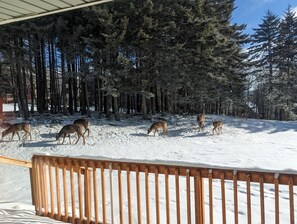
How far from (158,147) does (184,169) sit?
31.4 ft

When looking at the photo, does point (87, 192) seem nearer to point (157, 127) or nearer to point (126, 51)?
Answer: point (157, 127)

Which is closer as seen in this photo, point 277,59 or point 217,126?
point 217,126

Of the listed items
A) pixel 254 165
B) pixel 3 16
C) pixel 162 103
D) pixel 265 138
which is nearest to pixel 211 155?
pixel 254 165

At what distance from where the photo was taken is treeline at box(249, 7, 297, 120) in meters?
30.9

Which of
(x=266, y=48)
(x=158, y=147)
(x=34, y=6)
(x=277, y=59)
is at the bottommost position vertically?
(x=158, y=147)

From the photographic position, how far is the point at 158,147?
→ 13.0 metres

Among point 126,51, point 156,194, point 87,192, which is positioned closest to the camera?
point 156,194

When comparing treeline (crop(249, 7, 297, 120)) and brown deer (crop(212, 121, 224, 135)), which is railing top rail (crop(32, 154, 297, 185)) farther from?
treeline (crop(249, 7, 297, 120))

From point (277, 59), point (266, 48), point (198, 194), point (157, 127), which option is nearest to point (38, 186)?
point (198, 194)

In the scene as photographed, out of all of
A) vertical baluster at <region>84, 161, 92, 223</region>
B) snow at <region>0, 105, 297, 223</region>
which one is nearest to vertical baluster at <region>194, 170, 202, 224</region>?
snow at <region>0, 105, 297, 223</region>

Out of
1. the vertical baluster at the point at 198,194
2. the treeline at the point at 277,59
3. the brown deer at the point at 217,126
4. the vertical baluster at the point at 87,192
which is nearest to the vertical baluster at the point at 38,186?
the vertical baluster at the point at 87,192

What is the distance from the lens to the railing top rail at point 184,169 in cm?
299

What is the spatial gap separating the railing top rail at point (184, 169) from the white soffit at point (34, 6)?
6.60 ft

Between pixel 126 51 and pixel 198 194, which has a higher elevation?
pixel 126 51
